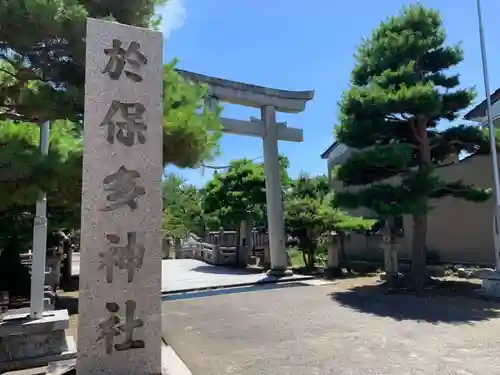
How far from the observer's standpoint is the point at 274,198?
12.1m

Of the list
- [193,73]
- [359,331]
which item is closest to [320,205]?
[193,73]

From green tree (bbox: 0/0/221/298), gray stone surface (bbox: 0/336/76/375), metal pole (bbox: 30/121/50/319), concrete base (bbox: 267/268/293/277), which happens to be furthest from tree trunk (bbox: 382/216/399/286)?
metal pole (bbox: 30/121/50/319)

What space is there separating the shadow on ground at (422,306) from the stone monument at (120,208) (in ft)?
14.5

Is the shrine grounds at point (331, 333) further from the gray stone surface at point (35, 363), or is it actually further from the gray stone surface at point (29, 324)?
the gray stone surface at point (29, 324)

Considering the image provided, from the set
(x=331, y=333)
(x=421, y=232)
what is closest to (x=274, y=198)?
(x=421, y=232)

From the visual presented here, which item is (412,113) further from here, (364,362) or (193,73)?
(364,362)

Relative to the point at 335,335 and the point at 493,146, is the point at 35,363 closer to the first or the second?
the point at 335,335

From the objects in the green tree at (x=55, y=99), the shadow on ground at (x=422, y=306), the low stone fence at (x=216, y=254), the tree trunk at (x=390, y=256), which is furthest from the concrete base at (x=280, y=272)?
the green tree at (x=55, y=99)

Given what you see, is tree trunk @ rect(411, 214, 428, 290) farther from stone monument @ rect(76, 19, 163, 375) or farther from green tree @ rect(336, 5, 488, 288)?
stone monument @ rect(76, 19, 163, 375)

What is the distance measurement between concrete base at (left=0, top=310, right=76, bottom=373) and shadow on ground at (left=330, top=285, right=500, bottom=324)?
4.91m

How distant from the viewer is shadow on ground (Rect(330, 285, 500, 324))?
6.54 m

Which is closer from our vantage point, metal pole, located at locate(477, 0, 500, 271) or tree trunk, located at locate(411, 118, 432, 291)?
metal pole, located at locate(477, 0, 500, 271)

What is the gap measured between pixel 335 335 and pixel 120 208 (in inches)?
139

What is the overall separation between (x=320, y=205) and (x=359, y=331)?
7704mm
